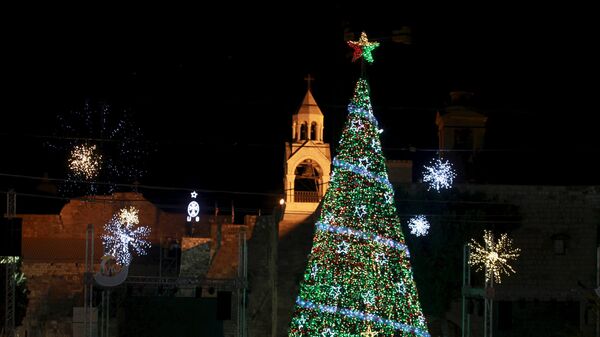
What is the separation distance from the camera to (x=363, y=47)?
25.5m

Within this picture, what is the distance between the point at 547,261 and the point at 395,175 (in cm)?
608

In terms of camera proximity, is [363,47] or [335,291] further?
[363,47]

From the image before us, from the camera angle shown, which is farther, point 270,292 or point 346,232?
point 270,292

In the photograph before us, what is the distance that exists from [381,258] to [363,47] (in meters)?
4.90

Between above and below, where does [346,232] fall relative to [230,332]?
above

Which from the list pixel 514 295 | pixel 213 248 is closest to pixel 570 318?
pixel 514 295

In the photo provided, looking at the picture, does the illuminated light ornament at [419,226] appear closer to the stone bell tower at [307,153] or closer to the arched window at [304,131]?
the stone bell tower at [307,153]

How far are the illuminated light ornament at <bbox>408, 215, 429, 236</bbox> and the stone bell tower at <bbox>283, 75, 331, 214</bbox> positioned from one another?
6134mm

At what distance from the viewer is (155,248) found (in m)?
51.9

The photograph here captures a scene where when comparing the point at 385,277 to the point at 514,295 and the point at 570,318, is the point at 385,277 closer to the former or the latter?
the point at 514,295

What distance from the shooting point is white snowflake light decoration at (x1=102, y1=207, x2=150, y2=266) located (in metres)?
49.2

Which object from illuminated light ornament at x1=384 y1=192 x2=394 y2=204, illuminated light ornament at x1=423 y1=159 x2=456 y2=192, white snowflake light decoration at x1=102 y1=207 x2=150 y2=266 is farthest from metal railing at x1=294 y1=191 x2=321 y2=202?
illuminated light ornament at x1=384 y1=192 x2=394 y2=204

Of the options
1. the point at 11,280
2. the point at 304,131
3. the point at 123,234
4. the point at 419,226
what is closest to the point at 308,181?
the point at 304,131

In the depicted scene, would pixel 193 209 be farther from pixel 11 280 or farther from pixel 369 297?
pixel 11 280
